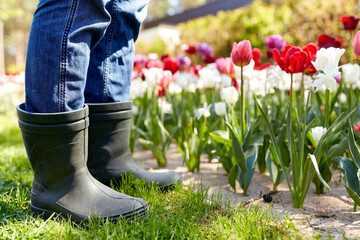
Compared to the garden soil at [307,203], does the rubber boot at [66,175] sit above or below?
above

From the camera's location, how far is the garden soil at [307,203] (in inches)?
42.9

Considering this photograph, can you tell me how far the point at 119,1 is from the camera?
49.1 inches

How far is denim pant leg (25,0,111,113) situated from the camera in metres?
1.02

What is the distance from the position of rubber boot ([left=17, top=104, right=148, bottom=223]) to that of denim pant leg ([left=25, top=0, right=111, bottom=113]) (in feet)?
0.18

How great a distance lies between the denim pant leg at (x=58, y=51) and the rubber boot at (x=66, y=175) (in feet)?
0.18

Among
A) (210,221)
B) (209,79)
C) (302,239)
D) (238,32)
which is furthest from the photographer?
(238,32)

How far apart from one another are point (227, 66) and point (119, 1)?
645mm

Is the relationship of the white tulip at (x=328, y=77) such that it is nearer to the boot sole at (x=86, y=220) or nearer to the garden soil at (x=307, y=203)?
the garden soil at (x=307, y=203)

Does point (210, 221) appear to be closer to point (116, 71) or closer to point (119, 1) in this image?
point (116, 71)

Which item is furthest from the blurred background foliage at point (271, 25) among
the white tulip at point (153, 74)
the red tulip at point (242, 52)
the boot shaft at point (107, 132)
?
the boot shaft at point (107, 132)

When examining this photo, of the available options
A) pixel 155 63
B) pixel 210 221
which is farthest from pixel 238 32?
pixel 210 221

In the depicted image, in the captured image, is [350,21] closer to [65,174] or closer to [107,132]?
[107,132]

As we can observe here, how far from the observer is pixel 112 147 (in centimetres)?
138

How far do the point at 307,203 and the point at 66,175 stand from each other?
3.06 ft
